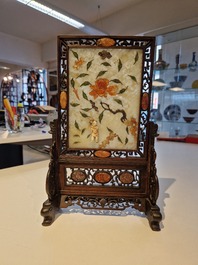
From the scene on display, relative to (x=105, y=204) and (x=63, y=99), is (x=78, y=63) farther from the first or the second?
(x=105, y=204)

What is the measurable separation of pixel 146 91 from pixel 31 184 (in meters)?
0.58

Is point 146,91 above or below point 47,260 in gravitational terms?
above

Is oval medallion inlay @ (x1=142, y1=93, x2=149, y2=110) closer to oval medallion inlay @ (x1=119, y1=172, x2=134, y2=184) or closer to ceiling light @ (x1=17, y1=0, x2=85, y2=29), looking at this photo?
oval medallion inlay @ (x1=119, y1=172, x2=134, y2=184)

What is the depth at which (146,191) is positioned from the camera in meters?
0.53

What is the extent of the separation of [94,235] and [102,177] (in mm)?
156

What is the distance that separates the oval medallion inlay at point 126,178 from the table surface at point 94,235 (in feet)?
0.32

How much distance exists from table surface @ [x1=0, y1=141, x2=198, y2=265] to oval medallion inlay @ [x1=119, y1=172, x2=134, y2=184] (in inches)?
3.9

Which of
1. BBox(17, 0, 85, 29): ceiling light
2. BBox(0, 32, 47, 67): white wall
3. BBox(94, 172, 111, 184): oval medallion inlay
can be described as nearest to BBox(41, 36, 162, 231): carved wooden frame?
BBox(94, 172, 111, 184): oval medallion inlay

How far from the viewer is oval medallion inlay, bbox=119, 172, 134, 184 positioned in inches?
21.0

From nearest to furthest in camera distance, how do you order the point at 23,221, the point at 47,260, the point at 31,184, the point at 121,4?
the point at 47,260 → the point at 23,221 → the point at 31,184 → the point at 121,4

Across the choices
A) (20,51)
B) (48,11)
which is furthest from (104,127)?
(20,51)

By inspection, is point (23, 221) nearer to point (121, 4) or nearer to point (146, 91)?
point (146, 91)

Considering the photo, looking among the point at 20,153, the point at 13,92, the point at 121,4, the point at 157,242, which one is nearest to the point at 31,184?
the point at 157,242

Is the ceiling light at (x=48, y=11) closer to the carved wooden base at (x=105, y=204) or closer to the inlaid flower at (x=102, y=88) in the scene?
the inlaid flower at (x=102, y=88)
